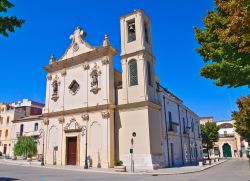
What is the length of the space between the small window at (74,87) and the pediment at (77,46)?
367 cm

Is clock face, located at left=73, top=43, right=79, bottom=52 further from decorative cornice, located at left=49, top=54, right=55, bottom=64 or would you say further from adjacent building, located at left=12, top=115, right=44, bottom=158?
adjacent building, located at left=12, top=115, right=44, bottom=158

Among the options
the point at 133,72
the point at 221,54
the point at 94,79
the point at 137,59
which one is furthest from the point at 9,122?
the point at 221,54

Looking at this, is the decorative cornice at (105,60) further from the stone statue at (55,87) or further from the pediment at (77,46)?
the stone statue at (55,87)

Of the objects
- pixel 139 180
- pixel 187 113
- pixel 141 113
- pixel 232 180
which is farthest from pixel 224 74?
pixel 187 113

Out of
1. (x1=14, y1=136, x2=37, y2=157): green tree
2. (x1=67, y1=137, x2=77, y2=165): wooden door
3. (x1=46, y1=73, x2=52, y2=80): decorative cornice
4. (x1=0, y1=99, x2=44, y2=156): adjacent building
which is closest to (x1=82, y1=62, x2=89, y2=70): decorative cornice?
(x1=46, y1=73, x2=52, y2=80): decorative cornice

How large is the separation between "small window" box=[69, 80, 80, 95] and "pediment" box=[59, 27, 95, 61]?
3.67 metres

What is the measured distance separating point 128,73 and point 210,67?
1624cm

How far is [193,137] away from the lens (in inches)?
1726

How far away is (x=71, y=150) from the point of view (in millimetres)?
29391

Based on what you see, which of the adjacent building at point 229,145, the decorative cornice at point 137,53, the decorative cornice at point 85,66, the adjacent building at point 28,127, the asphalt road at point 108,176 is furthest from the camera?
the adjacent building at point 229,145

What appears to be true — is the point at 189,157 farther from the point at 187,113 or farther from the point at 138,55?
the point at 138,55

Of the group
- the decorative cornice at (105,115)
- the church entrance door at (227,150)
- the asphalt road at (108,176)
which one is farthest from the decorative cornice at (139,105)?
the church entrance door at (227,150)

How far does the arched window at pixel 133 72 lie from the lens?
27.4m

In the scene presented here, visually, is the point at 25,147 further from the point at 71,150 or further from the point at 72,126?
the point at 72,126
